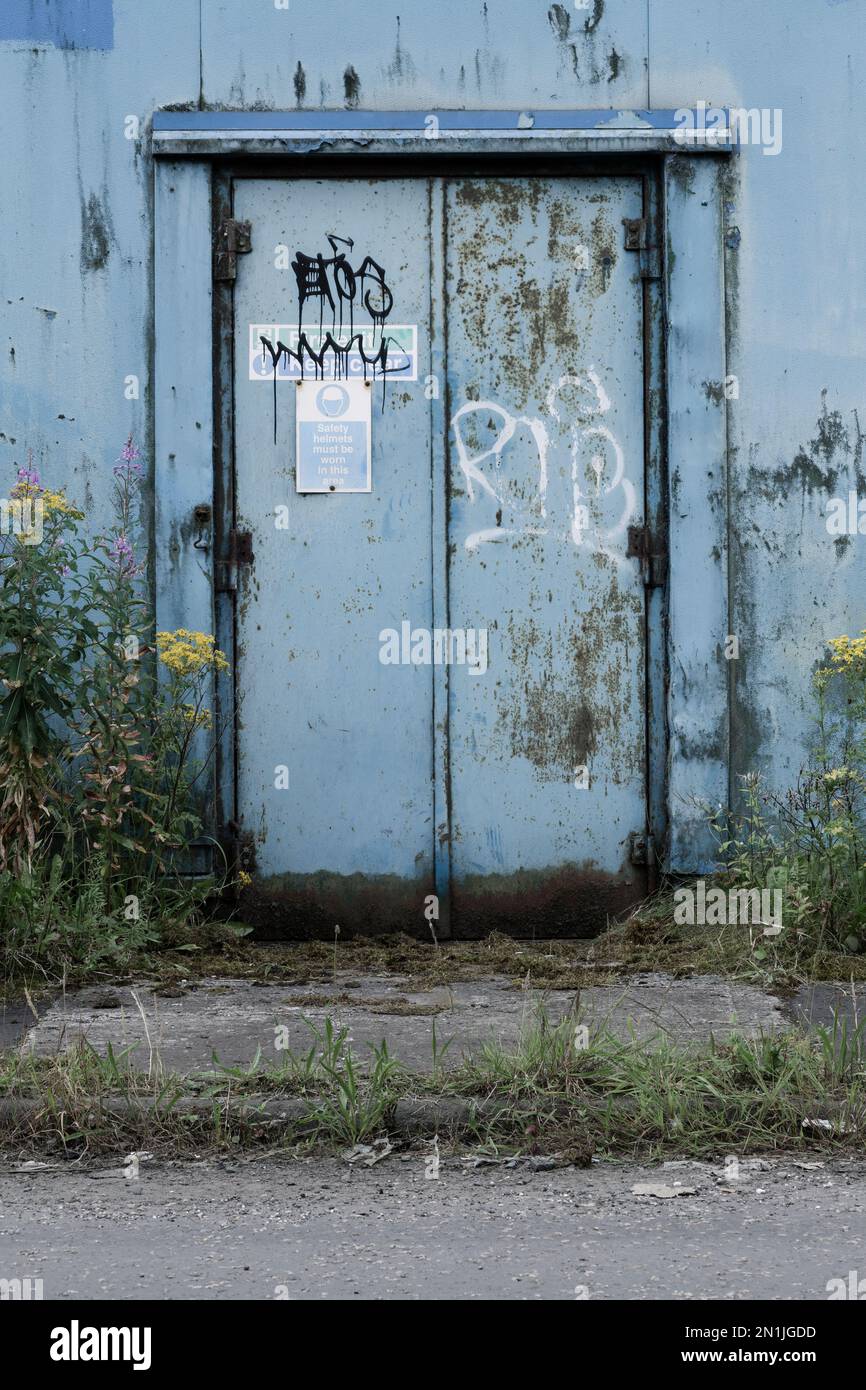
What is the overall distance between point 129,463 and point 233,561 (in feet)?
1.94

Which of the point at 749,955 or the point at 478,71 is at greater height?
the point at 478,71

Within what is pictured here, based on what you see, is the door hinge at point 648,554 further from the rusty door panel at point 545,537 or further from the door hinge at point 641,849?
the door hinge at point 641,849

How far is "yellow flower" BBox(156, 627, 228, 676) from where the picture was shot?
20.3 feet

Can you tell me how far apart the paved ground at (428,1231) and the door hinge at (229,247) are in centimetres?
Answer: 390

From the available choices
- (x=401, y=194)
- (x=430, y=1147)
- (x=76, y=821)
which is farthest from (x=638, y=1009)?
(x=401, y=194)

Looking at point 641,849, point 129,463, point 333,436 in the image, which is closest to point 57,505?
point 129,463

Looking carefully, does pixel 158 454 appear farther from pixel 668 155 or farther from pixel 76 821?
pixel 668 155

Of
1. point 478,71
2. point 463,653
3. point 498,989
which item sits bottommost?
point 498,989

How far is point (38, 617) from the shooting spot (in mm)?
5898

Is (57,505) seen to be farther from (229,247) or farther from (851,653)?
(851,653)

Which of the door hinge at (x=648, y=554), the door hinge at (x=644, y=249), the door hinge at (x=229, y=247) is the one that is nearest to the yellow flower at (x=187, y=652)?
the door hinge at (x=229, y=247)

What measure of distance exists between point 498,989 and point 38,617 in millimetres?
2189

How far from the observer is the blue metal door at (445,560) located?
662 centimetres

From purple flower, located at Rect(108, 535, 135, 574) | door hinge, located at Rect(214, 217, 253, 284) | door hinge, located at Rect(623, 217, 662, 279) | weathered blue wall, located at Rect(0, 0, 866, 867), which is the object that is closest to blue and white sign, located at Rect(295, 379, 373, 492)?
door hinge, located at Rect(214, 217, 253, 284)
